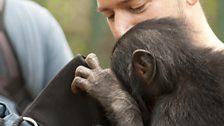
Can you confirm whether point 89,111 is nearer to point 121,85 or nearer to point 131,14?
point 121,85

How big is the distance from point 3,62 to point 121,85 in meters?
1.14

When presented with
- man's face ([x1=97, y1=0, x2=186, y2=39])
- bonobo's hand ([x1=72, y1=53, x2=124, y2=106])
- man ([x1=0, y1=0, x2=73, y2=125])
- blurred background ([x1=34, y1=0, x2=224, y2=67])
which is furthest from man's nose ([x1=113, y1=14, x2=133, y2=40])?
blurred background ([x1=34, y1=0, x2=224, y2=67])

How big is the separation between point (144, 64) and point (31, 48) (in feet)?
3.89

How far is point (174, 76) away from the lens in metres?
2.45

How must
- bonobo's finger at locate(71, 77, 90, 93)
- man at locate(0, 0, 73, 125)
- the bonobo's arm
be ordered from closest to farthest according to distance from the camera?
1. bonobo's finger at locate(71, 77, 90, 93)
2. the bonobo's arm
3. man at locate(0, 0, 73, 125)

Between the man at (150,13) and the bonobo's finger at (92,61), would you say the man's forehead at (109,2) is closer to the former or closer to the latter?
the man at (150,13)

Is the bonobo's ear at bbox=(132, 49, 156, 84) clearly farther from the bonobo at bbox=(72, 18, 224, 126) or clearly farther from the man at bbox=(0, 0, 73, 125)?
the man at bbox=(0, 0, 73, 125)

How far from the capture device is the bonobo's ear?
2471 millimetres

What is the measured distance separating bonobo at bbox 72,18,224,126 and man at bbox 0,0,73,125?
94 cm

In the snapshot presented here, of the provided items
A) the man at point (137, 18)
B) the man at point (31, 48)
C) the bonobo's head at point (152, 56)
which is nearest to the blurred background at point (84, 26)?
the man at point (31, 48)

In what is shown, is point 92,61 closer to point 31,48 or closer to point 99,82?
point 99,82

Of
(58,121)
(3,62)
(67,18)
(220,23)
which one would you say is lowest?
(220,23)

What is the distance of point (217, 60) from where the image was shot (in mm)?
2465

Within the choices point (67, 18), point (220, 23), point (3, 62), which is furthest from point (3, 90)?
point (220, 23)
